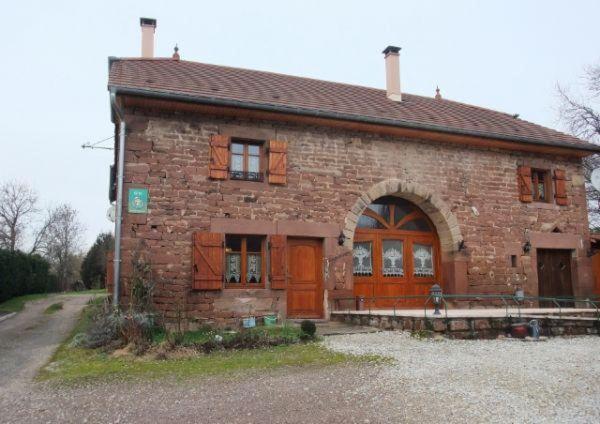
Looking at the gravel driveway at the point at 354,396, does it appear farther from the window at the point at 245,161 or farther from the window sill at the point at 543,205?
the window sill at the point at 543,205

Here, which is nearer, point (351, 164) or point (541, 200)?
point (351, 164)

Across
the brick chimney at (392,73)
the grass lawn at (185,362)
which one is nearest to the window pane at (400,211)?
the brick chimney at (392,73)

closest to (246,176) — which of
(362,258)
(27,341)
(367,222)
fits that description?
(367,222)

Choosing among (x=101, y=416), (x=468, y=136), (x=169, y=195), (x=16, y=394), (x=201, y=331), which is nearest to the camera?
(x=101, y=416)

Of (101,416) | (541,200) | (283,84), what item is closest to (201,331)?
(101,416)

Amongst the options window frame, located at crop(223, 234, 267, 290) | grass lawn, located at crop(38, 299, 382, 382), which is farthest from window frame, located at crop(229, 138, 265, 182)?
grass lawn, located at crop(38, 299, 382, 382)

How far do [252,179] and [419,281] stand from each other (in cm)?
488

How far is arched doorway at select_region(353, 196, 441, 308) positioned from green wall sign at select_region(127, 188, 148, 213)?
15.7ft

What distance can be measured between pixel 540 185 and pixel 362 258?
5.54 meters

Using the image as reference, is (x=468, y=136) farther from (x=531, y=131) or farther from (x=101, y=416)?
(x=101, y=416)

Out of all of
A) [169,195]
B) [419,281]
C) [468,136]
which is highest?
[468,136]

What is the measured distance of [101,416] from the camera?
4.57 meters

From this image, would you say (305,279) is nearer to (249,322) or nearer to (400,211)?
(249,322)

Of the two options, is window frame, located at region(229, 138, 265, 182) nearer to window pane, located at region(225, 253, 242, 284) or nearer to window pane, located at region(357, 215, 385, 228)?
window pane, located at region(225, 253, 242, 284)
